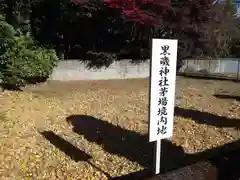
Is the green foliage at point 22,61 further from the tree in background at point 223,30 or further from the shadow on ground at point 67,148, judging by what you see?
the tree in background at point 223,30

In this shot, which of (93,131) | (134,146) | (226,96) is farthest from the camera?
(226,96)

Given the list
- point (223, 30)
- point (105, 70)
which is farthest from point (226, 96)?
point (223, 30)

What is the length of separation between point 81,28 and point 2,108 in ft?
27.9

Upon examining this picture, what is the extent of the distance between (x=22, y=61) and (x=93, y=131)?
5.24 m

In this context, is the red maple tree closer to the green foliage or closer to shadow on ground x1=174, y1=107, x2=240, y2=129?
the green foliage

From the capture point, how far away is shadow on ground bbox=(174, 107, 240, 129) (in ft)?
23.8

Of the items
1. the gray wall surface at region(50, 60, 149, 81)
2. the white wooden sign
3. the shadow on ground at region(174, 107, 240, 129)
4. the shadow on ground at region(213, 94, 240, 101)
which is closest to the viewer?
the white wooden sign

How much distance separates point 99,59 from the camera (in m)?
14.3

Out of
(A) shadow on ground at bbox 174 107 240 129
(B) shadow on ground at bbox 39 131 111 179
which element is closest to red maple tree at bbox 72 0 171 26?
(A) shadow on ground at bbox 174 107 240 129

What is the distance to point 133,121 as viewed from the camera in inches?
290

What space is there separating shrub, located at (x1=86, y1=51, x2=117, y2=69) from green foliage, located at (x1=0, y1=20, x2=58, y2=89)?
2.45 m

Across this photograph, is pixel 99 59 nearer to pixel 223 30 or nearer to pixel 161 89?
pixel 223 30

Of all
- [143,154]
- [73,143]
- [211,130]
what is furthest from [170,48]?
[211,130]

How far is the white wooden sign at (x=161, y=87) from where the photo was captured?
3.65 meters
